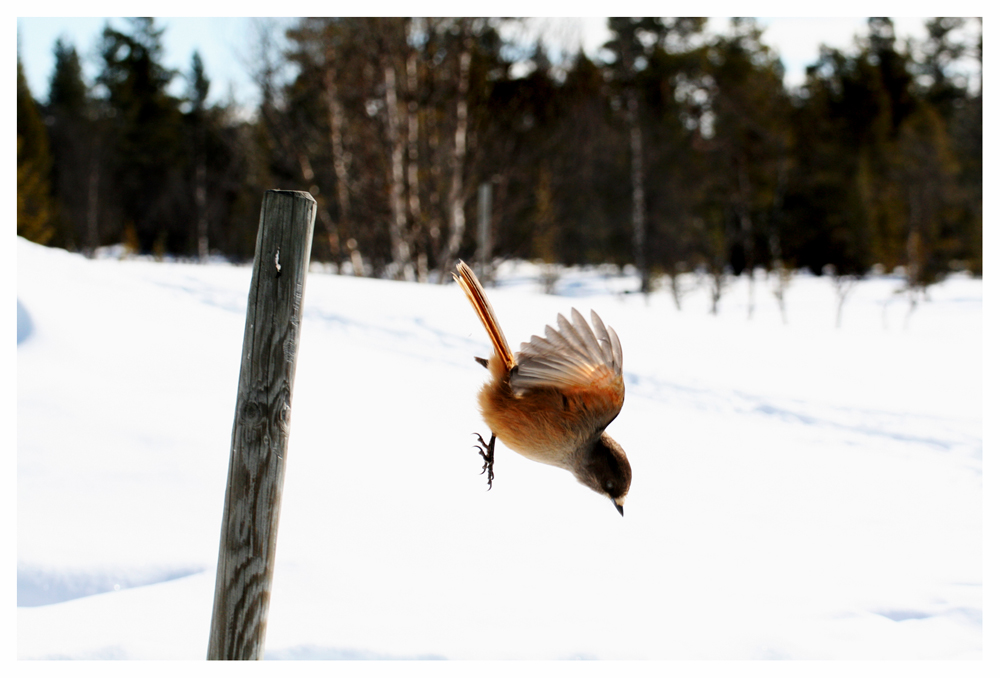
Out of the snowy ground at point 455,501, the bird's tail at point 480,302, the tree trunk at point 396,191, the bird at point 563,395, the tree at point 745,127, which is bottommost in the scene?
the snowy ground at point 455,501

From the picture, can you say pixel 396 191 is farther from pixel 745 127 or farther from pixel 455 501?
pixel 745 127

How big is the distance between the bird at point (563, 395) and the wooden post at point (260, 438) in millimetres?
427

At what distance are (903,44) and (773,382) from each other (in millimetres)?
20596

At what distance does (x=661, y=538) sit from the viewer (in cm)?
329

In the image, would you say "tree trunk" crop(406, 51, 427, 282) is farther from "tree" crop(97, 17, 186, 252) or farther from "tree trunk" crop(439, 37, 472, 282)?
"tree" crop(97, 17, 186, 252)

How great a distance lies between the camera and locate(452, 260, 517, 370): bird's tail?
1725mm

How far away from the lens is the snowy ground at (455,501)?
2539mm

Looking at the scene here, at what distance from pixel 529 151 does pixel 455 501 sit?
741 centimetres

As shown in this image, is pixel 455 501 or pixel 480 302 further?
pixel 455 501

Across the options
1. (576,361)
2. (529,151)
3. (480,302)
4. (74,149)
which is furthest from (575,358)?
(74,149)

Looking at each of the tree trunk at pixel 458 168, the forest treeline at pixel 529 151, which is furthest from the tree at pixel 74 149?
the tree trunk at pixel 458 168

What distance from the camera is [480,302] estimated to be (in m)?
1.75

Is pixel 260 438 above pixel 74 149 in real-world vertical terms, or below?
below

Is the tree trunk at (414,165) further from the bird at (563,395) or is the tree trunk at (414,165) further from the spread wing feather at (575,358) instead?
the spread wing feather at (575,358)
